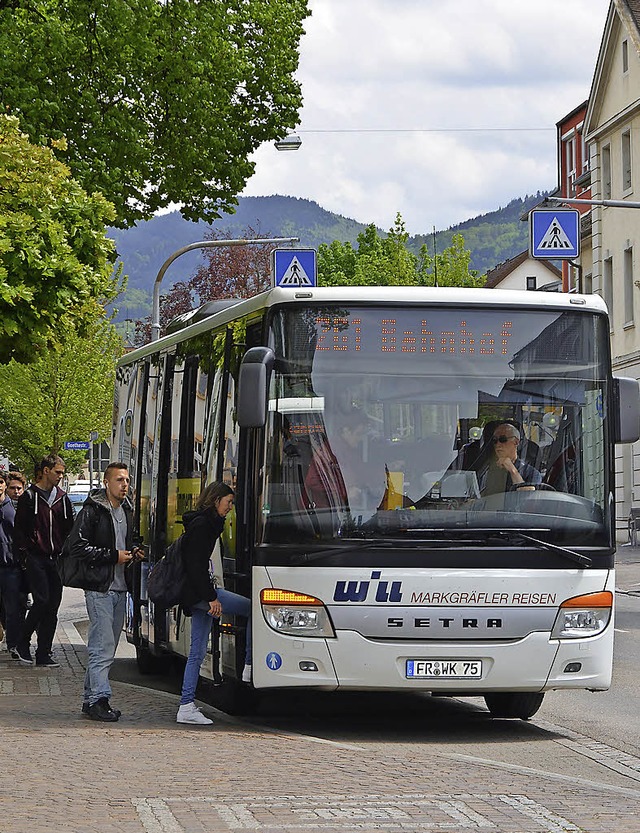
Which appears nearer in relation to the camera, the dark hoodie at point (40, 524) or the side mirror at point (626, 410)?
the side mirror at point (626, 410)

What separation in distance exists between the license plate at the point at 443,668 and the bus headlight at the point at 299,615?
60cm

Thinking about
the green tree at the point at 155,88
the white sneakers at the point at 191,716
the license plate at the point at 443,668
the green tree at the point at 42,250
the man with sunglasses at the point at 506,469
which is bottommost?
the white sneakers at the point at 191,716

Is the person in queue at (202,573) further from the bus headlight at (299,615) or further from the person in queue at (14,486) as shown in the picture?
the person in queue at (14,486)

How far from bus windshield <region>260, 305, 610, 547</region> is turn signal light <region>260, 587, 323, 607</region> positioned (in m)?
0.34

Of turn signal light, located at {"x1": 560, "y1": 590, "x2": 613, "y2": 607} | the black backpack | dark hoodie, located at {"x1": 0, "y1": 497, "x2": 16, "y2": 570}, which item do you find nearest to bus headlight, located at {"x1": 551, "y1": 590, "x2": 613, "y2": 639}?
turn signal light, located at {"x1": 560, "y1": 590, "x2": 613, "y2": 607}

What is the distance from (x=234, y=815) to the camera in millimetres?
7773

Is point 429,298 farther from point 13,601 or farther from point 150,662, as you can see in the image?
point 13,601

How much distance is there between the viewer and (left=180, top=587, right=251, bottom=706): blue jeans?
38.4 ft

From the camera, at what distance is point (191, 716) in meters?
11.7

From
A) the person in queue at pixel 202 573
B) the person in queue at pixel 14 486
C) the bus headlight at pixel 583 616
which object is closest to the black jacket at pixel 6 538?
the person in queue at pixel 14 486

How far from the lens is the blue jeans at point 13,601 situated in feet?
54.5

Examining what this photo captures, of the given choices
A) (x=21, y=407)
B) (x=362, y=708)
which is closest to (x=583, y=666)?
(x=362, y=708)

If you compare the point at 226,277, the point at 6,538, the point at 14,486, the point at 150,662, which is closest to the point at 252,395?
the point at 150,662

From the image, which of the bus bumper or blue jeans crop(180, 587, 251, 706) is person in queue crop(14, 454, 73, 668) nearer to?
blue jeans crop(180, 587, 251, 706)
